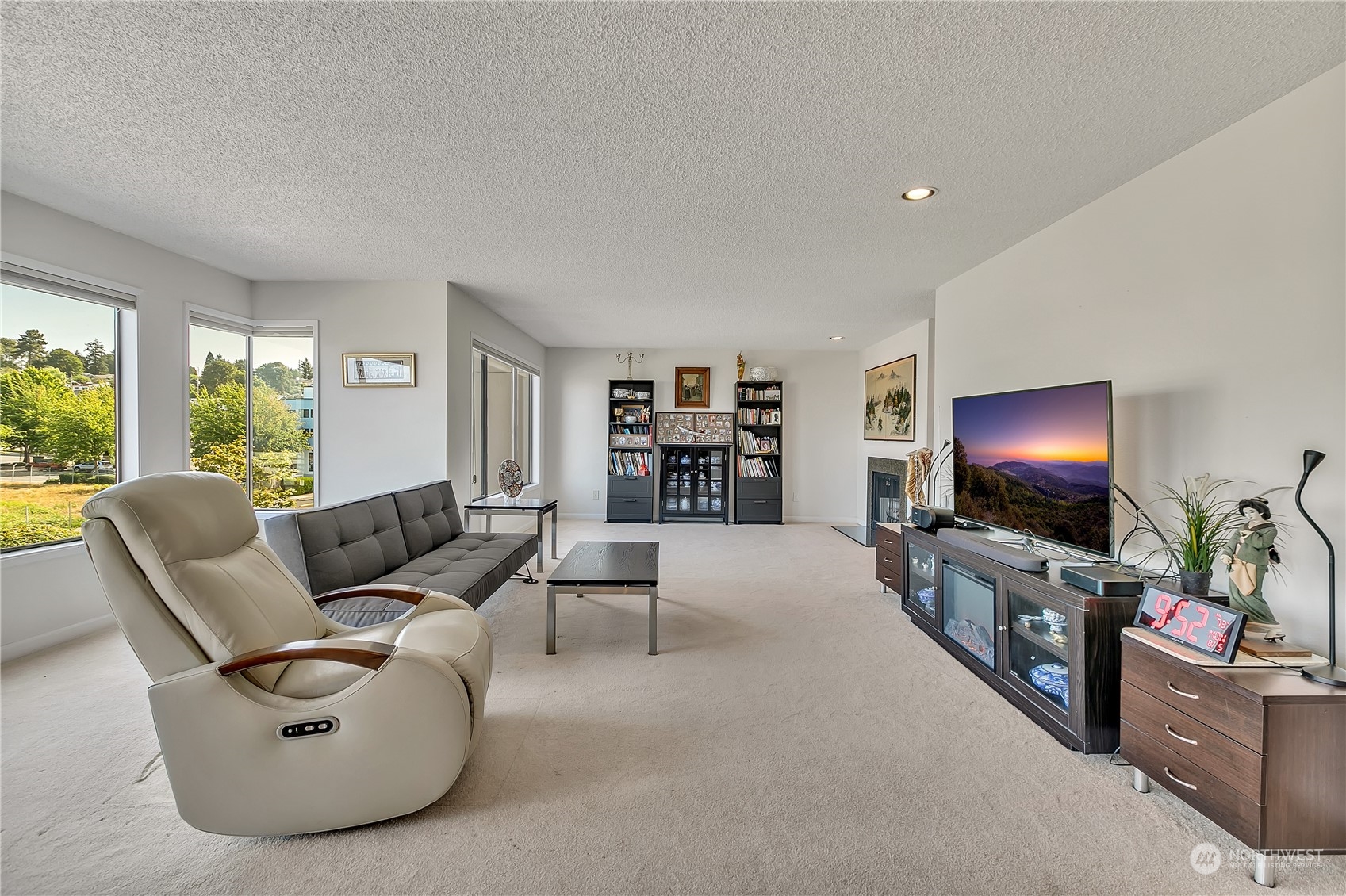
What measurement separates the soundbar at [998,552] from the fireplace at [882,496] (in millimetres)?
2715

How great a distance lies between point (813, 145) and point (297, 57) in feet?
5.84

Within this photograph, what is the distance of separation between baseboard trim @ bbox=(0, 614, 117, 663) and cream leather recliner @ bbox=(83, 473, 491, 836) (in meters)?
2.22

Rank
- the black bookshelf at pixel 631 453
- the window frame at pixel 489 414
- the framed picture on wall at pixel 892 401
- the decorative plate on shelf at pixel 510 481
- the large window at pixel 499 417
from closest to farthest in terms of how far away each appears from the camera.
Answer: the decorative plate on shelf at pixel 510 481 → the window frame at pixel 489 414 → the large window at pixel 499 417 → the framed picture on wall at pixel 892 401 → the black bookshelf at pixel 631 453

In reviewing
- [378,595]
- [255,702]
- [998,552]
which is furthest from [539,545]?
[998,552]

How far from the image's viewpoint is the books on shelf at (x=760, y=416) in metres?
7.67

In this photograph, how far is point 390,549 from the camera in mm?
3297

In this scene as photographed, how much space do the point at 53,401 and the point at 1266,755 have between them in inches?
211


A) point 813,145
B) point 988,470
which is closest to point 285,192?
point 813,145

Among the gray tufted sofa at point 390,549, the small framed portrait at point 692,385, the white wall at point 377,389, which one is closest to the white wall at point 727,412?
the small framed portrait at point 692,385

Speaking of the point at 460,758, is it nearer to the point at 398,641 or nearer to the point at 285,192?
the point at 398,641

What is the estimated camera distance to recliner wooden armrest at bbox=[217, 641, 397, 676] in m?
1.59

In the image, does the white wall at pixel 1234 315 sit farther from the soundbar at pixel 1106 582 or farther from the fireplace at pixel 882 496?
the fireplace at pixel 882 496

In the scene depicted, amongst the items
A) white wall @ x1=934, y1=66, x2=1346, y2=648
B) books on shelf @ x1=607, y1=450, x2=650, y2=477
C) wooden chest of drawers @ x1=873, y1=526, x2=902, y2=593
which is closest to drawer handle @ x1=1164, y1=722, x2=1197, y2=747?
white wall @ x1=934, y1=66, x2=1346, y2=648

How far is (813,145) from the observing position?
2.25m
